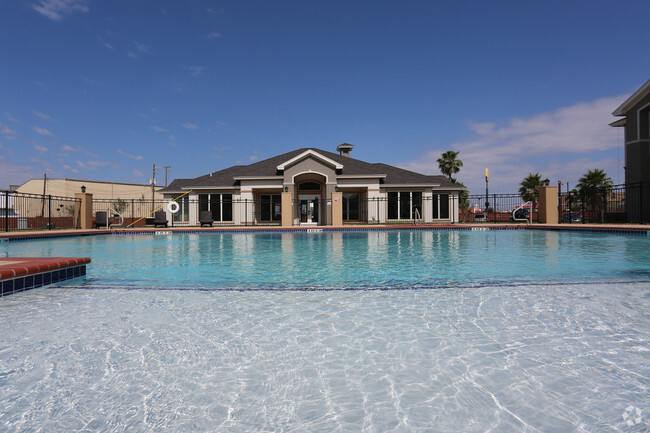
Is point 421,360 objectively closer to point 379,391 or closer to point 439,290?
point 379,391

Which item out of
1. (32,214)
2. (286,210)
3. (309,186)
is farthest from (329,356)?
(32,214)

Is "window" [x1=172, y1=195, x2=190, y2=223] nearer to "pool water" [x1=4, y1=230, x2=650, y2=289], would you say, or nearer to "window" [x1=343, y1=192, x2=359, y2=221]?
"window" [x1=343, y1=192, x2=359, y2=221]

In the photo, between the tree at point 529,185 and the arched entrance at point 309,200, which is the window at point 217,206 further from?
the tree at point 529,185

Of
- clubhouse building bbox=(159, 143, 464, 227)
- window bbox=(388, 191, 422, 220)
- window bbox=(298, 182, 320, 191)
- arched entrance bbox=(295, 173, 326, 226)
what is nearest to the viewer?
clubhouse building bbox=(159, 143, 464, 227)

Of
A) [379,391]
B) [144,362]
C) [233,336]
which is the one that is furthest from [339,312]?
[144,362]

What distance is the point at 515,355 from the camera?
2945 mm

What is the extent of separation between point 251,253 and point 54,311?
633 centimetres

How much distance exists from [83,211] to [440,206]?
24094 millimetres

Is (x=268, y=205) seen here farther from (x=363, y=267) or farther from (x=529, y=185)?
(x=529, y=185)

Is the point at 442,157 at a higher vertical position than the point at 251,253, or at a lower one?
higher

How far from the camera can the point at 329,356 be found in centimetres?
298

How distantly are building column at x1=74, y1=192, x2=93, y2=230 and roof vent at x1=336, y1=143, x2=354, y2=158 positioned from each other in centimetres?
2092

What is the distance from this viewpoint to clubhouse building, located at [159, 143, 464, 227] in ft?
82.1

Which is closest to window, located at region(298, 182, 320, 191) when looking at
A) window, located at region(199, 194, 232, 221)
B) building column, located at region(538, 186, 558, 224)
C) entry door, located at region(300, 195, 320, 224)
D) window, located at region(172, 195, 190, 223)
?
entry door, located at region(300, 195, 320, 224)
